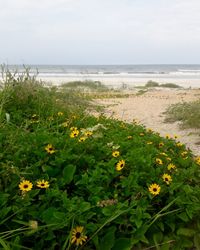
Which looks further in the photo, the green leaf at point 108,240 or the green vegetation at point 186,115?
the green vegetation at point 186,115

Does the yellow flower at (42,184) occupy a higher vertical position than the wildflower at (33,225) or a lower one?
higher

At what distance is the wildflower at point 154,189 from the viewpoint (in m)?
2.47

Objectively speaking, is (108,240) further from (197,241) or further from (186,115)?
(186,115)

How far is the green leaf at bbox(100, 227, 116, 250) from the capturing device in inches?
87.9

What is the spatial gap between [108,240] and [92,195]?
0.31 m

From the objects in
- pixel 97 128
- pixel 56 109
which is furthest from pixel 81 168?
pixel 56 109

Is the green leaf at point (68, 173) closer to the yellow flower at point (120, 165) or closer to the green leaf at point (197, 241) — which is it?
the yellow flower at point (120, 165)

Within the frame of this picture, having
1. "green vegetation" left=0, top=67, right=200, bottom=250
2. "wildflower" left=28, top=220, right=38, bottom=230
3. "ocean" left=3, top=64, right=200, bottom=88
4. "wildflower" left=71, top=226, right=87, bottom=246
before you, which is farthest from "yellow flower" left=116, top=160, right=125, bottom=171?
"ocean" left=3, top=64, right=200, bottom=88

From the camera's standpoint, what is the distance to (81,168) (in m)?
2.81

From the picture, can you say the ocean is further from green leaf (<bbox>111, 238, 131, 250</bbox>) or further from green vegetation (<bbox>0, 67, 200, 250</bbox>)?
green leaf (<bbox>111, 238, 131, 250</bbox>)

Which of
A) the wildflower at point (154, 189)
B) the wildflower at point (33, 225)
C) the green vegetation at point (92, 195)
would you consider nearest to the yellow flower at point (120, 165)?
the green vegetation at point (92, 195)

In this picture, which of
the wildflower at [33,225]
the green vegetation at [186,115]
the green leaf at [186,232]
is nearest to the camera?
the wildflower at [33,225]

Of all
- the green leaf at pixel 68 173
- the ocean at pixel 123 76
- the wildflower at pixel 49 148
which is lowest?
the ocean at pixel 123 76

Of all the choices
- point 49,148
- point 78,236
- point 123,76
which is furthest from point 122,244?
point 123,76
